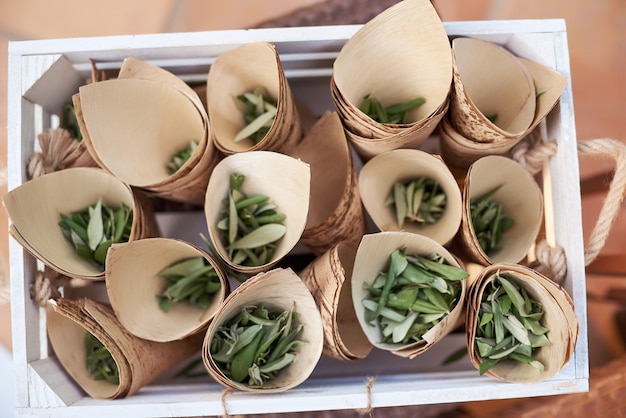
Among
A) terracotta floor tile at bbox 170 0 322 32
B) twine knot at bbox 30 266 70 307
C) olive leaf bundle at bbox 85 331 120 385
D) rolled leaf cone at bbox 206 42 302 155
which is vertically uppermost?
rolled leaf cone at bbox 206 42 302 155

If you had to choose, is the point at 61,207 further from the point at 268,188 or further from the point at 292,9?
the point at 292,9

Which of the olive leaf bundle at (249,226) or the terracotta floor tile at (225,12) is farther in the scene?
the terracotta floor tile at (225,12)

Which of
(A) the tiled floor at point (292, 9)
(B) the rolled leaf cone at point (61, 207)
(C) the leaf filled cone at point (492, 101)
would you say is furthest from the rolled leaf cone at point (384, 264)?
(A) the tiled floor at point (292, 9)

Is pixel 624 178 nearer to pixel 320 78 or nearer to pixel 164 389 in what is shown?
pixel 320 78

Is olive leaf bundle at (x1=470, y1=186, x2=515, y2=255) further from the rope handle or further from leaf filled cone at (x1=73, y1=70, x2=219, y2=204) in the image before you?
leaf filled cone at (x1=73, y1=70, x2=219, y2=204)

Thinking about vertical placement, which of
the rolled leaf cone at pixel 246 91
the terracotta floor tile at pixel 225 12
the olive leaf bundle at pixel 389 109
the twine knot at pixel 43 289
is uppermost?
the rolled leaf cone at pixel 246 91

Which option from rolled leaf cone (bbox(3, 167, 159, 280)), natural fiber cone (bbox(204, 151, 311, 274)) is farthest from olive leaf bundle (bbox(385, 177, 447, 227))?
rolled leaf cone (bbox(3, 167, 159, 280))

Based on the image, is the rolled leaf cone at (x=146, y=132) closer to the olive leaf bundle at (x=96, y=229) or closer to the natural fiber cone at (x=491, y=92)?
the olive leaf bundle at (x=96, y=229)

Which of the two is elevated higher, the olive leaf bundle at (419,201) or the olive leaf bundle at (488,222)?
the olive leaf bundle at (419,201)
